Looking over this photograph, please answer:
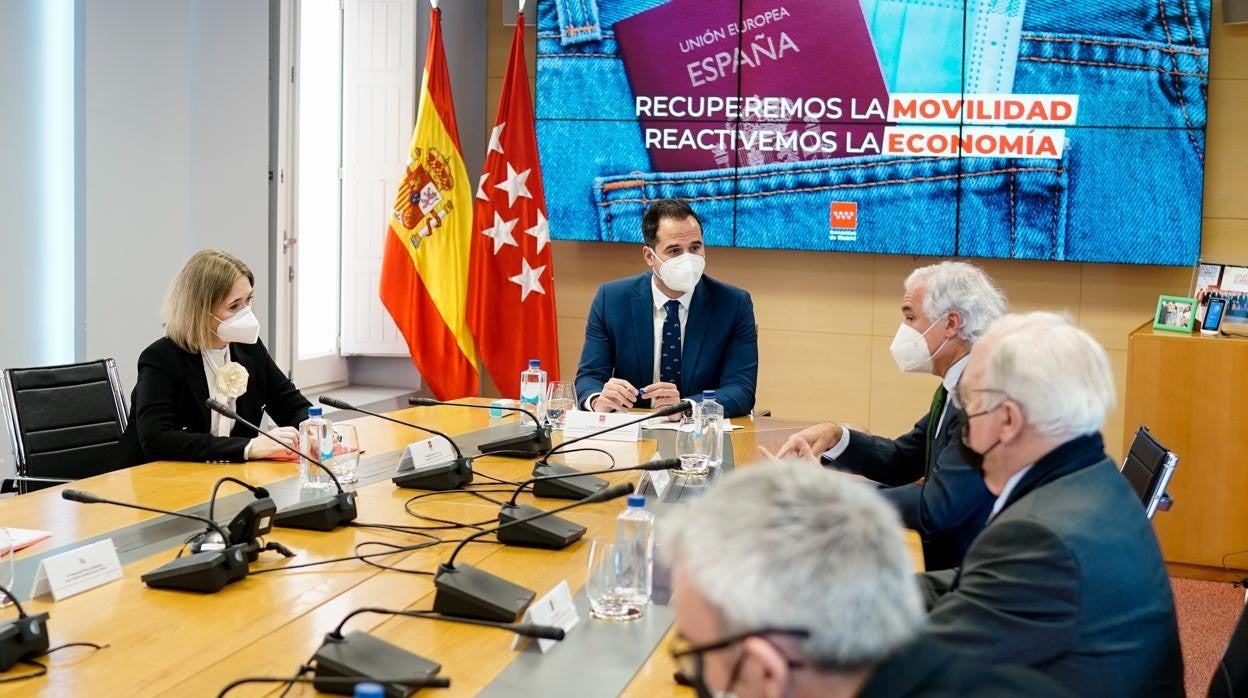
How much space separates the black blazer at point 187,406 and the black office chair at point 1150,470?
2.30 meters

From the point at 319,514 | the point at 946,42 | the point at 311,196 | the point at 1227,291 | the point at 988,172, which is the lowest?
the point at 319,514

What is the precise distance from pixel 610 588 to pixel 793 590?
1073mm

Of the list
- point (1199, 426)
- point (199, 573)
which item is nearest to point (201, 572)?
point (199, 573)

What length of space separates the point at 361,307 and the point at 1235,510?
410 centimetres


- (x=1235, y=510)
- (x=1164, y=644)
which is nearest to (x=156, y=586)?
(x=1164, y=644)

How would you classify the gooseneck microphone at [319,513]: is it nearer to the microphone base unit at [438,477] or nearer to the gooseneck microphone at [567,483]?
the microphone base unit at [438,477]

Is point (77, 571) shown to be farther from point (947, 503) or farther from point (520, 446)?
point (947, 503)

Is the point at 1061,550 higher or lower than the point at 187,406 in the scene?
higher

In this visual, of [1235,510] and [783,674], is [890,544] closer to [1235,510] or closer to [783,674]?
[783,674]

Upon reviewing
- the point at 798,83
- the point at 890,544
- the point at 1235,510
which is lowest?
the point at 1235,510

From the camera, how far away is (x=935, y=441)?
10.4 ft

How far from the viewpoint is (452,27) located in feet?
20.6

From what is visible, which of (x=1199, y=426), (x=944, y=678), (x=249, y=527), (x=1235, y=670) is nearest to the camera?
(x=944, y=678)

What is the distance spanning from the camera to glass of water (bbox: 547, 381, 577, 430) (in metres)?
3.96
